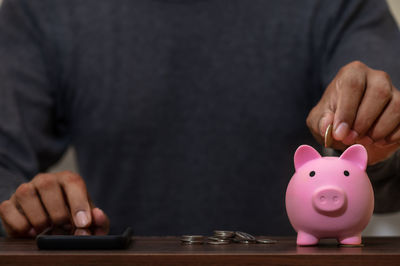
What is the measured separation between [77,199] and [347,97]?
1.28 ft

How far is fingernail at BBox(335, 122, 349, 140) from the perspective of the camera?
67cm

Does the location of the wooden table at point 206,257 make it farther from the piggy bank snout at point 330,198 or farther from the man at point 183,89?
the man at point 183,89

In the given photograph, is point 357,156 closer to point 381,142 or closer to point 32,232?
point 381,142

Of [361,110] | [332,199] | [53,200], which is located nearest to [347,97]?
[361,110]

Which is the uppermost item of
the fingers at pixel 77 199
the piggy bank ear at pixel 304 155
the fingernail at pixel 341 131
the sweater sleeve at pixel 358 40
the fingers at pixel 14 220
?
the sweater sleeve at pixel 358 40

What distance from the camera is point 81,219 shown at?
710 millimetres

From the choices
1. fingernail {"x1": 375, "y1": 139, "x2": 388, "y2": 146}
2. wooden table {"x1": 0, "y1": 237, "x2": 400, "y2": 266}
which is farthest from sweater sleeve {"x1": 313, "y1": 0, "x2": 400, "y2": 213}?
wooden table {"x1": 0, "y1": 237, "x2": 400, "y2": 266}

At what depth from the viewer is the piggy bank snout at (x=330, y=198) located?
0.58 meters

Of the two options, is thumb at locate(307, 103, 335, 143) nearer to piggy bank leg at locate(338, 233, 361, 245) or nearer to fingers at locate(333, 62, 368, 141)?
fingers at locate(333, 62, 368, 141)

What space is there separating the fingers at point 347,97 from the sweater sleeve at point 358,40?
0.36m

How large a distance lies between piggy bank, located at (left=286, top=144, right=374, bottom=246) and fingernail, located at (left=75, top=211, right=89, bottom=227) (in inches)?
10.7

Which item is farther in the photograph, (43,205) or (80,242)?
(43,205)

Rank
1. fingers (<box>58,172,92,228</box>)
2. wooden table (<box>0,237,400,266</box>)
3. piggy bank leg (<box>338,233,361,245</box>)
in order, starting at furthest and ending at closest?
fingers (<box>58,172,92,228</box>) → piggy bank leg (<box>338,233,361,245</box>) → wooden table (<box>0,237,400,266</box>)

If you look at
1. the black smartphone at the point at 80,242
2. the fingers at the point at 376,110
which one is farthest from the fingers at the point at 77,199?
the fingers at the point at 376,110
